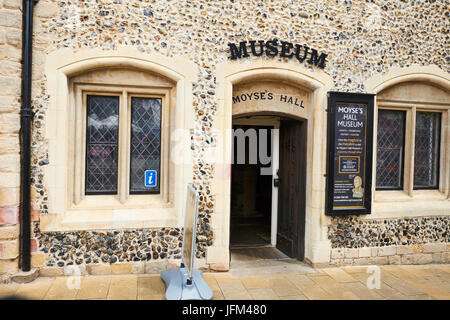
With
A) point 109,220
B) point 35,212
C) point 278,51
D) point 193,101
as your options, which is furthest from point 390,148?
point 35,212

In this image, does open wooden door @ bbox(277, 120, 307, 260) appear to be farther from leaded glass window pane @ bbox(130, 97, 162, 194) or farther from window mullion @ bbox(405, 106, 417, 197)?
leaded glass window pane @ bbox(130, 97, 162, 194)

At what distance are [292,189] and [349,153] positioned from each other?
3.33 ft

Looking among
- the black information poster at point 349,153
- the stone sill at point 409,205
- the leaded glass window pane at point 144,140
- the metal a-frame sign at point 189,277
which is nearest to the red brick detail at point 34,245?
the leaded glass window pane at point 144,140

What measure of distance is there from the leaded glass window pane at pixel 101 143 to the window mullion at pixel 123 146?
81 millimetres

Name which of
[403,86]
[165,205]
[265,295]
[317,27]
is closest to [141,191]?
[165,205]

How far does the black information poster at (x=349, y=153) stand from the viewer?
500cm

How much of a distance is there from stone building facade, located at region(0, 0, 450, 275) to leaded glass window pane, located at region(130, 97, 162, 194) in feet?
0.33

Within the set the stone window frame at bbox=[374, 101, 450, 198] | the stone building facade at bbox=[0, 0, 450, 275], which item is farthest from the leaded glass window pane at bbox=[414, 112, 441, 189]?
the stone building facade at bbox=[0, 0, 450, 275]

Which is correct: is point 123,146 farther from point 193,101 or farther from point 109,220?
point 193,101

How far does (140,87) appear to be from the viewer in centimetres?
468

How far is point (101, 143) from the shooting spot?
4.66 m

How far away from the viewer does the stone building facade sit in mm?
4285

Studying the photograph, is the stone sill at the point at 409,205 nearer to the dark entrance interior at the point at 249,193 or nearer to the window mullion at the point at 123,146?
the dark entrance interior at the point at 249,193

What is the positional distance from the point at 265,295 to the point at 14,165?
3.30m
